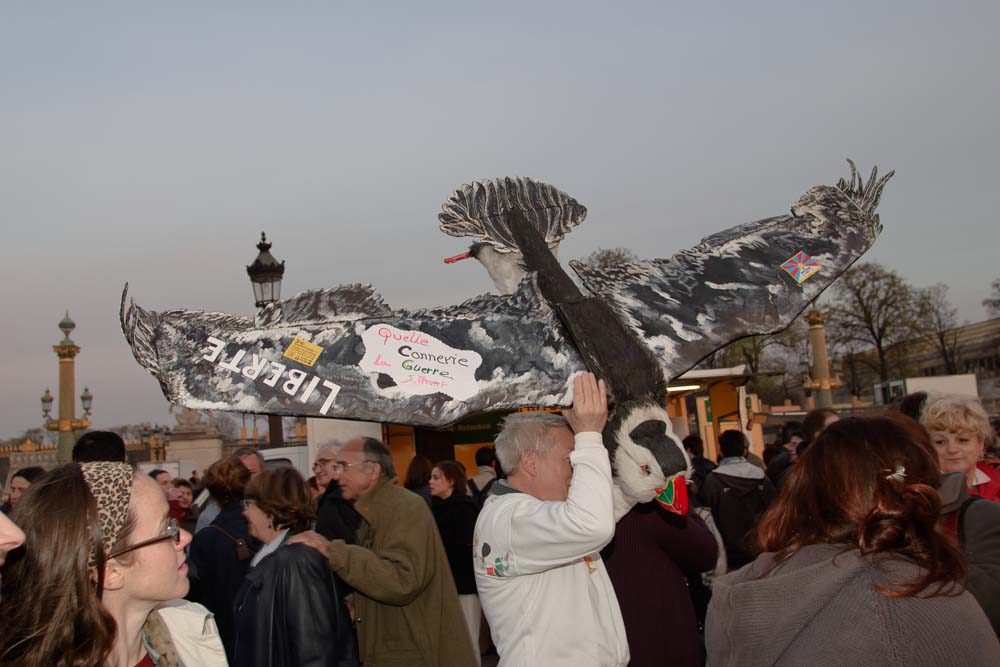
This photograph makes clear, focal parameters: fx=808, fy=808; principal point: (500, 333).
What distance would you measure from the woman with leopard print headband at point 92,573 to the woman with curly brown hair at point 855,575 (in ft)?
4.79

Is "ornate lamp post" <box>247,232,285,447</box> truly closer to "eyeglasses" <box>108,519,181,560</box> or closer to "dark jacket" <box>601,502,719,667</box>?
"dark jacket" <box>601,502,719,667</box>

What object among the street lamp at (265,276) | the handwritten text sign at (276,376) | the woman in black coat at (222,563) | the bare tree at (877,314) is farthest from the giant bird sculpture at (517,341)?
the bare tree at (877,314)

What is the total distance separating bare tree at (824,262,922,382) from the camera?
38.2 m

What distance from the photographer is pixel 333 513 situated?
4688mm

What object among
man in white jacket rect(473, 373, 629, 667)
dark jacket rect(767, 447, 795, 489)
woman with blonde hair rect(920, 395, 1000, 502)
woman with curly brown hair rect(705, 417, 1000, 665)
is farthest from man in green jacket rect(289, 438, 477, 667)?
dark jacket rect(767, 447, 795, 489)

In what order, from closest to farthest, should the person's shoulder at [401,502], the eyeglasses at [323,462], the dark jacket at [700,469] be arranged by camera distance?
1. the person's shoulder at [401,502]
2. the eyeglasses at [323,462]
3. the dark jacket at [700,469]

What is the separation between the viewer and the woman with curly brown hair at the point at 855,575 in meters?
1.83

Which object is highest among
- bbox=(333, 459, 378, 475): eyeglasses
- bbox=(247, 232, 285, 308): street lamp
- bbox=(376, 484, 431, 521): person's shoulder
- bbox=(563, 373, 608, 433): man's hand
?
bbox=(247, 232, 285, 308): street lamp

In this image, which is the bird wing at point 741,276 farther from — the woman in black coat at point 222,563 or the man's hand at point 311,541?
the woman in black coat at point 222,563

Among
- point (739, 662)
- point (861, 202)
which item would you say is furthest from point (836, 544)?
point (861, 202)

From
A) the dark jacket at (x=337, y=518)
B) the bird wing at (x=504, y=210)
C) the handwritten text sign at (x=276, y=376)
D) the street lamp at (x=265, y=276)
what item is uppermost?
the street lamp at (x=265, y=276)

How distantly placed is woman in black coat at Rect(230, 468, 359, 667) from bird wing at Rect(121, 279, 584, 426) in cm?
126

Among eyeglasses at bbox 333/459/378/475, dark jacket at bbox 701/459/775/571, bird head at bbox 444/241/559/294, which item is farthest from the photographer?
dark jacket at bbox 701/459/775/571

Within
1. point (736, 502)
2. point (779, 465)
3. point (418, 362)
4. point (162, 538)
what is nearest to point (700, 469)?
point (779, 465)
